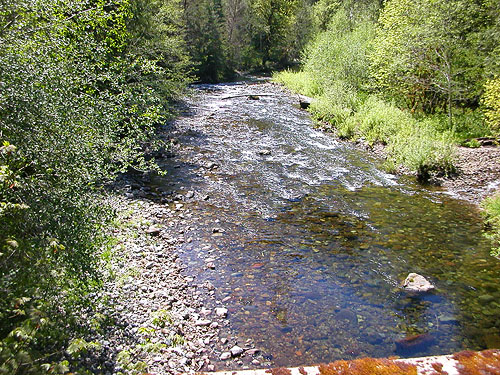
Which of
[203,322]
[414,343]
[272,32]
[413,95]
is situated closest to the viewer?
[414,343]

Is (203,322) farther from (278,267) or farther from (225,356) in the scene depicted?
(278,267)

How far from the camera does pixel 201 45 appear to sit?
3775 centimetres

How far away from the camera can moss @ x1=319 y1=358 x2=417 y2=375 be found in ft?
12.1

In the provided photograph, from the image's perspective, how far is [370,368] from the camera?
3787mm

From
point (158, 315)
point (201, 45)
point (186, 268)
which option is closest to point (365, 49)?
point (201, 45)

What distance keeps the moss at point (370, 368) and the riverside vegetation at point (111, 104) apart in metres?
Answer: 2.83

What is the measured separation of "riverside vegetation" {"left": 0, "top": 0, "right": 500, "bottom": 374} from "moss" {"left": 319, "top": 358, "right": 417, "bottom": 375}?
2826mm

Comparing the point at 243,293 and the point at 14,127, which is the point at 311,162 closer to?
the point at 243,293

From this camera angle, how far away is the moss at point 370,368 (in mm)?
3680

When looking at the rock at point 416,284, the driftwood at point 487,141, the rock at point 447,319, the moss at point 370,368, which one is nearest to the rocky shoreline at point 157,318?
the moss at point 370,368

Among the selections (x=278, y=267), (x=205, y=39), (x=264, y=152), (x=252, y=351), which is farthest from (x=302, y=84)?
(x=252, y=351)

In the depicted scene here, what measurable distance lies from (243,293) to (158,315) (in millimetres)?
1861

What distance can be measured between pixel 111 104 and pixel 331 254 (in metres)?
6.22

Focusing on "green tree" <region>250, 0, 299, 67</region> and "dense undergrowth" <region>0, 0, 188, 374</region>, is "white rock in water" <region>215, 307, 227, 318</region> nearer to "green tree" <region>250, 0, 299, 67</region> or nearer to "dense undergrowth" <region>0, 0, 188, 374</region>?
"dense undergrowth" <region>0, 0, 188, 374</region>
